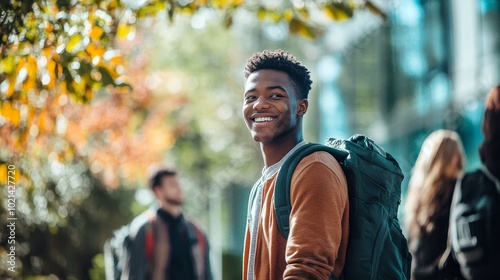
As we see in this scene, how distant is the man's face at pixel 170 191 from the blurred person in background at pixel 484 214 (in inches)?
157

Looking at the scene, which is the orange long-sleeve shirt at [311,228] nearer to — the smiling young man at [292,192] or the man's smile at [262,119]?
the smiling young man at [292,192]

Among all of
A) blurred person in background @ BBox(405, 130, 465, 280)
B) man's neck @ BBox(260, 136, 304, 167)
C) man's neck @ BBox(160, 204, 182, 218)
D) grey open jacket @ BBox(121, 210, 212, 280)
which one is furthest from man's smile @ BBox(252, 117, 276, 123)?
man's neck @ BBox(160, 204, 182, 218)

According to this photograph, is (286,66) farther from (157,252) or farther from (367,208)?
(157,252)

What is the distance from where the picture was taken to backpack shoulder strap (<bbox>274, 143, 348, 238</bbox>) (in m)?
4.34

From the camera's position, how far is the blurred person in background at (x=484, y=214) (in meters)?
6.75

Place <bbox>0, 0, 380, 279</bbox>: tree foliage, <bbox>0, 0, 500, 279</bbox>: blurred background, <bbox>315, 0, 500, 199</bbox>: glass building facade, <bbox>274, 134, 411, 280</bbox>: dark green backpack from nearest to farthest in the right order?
<bbox>274, 134, 411, 280</bbox>: dark green backpack, <bbox>0, 0, 380, 279</bbox>: tree foliage, <bbox>0, 0, 500, 279</bbox>: blurred background, <bbox>315, 0, 500, 199</bbox>: glass building facade

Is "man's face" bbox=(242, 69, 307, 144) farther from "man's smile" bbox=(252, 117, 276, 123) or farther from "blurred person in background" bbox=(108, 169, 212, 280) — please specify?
"blurred person in background" bbox=(108, 169, 212, 280)

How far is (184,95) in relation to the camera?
105 feet

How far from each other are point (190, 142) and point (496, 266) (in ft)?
112

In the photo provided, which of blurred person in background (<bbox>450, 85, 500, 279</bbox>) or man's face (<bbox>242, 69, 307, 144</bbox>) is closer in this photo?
man's face (<bbox>242, 69, 307, 144</bbox>)

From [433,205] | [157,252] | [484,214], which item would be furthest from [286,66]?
[157,252]

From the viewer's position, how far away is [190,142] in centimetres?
4059

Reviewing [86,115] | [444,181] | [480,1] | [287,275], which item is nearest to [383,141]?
[480,1]

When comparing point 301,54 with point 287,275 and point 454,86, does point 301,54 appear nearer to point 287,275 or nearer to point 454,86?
point 454,86
